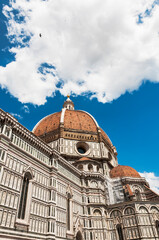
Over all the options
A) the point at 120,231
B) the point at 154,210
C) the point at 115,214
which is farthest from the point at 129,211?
the point at 154,210

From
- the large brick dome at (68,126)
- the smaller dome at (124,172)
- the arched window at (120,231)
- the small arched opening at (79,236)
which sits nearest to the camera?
the small arched opening at (79,236)

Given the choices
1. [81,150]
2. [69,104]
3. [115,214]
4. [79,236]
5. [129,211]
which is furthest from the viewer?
[69,104]

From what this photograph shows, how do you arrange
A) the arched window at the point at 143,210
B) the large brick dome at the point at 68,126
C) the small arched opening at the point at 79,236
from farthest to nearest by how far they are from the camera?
the large brick dome at the point at 68,126
the arched window at the point at 143,210
the small arched opening at the point at 79,236

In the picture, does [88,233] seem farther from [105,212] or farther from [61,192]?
[61,192]

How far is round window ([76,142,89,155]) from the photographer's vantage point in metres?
46.8

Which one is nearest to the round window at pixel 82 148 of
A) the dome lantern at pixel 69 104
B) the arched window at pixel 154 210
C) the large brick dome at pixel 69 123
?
the large brick dome at pixel 69 123

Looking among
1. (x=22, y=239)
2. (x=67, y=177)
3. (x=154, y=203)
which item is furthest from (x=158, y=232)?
(x=22, y=239)

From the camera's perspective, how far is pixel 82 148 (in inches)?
1890

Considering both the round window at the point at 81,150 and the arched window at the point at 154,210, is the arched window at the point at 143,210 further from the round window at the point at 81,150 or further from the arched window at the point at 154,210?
the round window at the point at 81,150

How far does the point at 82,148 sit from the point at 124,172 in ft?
37.7

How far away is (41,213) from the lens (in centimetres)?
2300

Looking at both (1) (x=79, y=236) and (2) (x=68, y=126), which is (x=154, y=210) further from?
(2) (x=68, y=126)

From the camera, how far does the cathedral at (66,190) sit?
809 inches

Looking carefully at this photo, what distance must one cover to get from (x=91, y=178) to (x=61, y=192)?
32.0 ft
